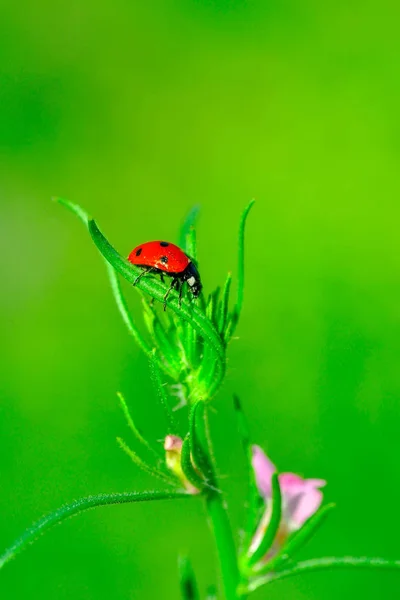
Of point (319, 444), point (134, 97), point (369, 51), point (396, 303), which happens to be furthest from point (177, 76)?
point (319, 444)

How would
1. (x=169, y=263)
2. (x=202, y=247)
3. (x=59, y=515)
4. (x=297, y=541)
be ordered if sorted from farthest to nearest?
1. (x=202, y=247)
2. (x=169, y=263)
3. (x=297, y=541)
4. (x=59, y=515)

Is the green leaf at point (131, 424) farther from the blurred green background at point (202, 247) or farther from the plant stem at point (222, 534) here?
the blurred green background at point (202, 247)

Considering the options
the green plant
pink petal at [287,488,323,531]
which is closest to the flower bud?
the green plant

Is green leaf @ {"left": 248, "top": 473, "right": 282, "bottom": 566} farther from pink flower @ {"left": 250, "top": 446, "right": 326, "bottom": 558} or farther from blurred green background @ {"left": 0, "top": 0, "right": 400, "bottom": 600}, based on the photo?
blurred green background @ {"left": 0, "top": 0, "right": 400, "bottom": 600}

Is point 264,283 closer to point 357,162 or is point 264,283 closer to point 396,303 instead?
point 396,303

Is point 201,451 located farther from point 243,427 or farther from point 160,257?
point 160,257

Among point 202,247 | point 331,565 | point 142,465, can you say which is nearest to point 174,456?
point 142,465
